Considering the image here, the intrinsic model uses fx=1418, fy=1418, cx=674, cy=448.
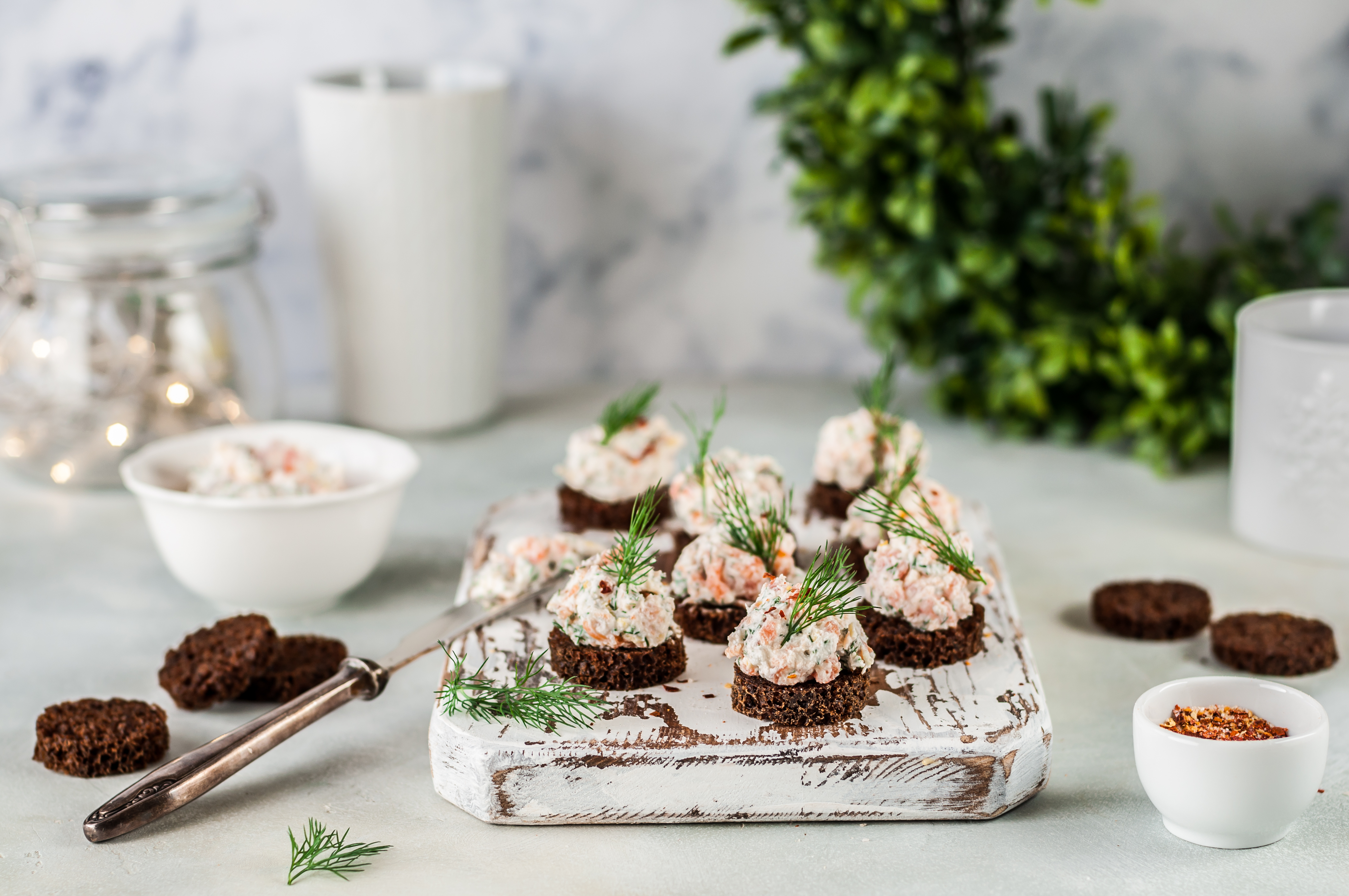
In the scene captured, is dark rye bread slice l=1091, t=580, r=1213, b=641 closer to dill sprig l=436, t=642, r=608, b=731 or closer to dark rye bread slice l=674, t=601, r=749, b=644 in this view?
dark rye bread slice l=674, t=601, r=749, b=644

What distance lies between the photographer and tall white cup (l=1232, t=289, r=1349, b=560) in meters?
1.17

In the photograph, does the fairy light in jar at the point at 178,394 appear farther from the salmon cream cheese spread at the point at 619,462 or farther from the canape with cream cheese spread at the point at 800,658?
the canape with cream cheese spread at the point at 800,658

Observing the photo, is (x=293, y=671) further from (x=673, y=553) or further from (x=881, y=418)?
(x=881, y=418)

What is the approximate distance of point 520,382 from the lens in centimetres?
179

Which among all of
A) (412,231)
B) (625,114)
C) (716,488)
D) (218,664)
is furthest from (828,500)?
(625,114)

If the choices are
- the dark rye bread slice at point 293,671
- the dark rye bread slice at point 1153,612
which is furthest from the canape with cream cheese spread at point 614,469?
the dark rye bread slice at point 1153,612

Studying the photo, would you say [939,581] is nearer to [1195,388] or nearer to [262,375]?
[1195,388]

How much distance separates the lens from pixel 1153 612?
42.6 inches

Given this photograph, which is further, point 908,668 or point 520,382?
point 520,382

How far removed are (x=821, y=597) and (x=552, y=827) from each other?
208mm

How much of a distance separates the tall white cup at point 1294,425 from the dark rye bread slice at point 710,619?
1.79 feet

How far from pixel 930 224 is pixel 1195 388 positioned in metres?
0.32

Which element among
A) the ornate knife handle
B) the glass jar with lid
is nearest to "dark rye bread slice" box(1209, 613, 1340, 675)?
the ornate knife handle

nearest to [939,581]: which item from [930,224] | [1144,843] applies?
[1144,843]
